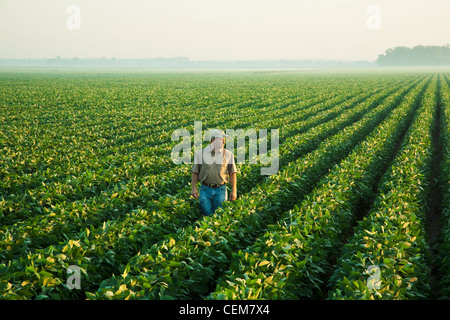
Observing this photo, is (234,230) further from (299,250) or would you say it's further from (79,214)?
(79,214)

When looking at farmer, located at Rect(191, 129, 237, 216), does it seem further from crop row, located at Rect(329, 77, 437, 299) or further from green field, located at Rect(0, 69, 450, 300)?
crop row, located at Rect(329, 77, 437, 299)

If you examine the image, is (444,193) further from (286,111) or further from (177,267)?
(286,111)

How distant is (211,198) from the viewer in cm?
723

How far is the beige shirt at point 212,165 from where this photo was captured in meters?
6.77

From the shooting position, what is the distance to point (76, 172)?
1088cm
